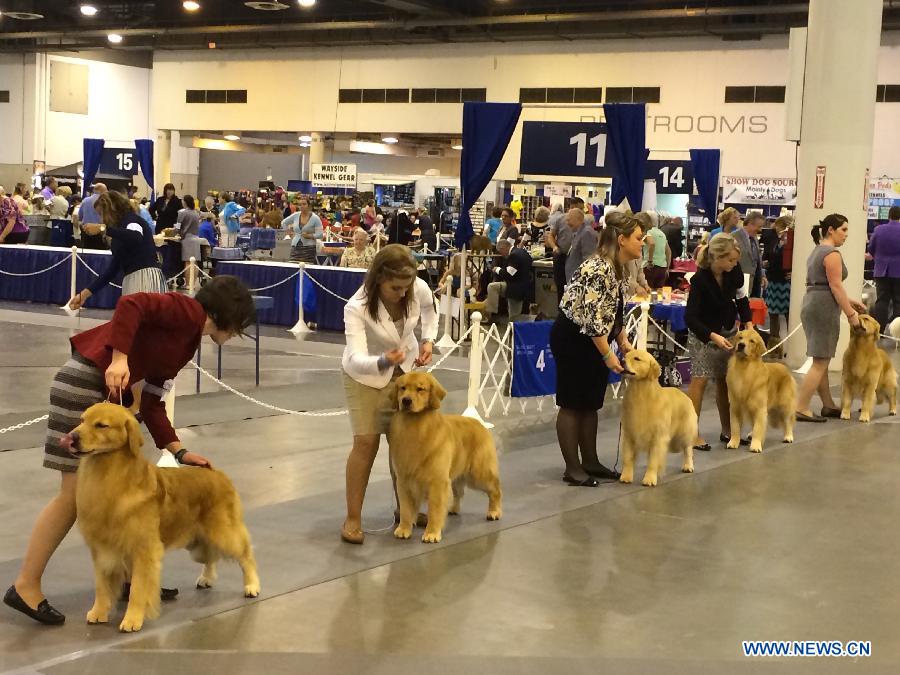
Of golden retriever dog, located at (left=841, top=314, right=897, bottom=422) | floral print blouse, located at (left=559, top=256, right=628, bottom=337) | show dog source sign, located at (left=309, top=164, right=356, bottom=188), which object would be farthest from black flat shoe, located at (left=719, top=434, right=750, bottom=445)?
show dog source sign, located at (left=309, top=164, right=356, bottom=188)

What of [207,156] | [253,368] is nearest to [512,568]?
[253,368]

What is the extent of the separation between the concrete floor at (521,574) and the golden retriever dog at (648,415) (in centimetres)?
16

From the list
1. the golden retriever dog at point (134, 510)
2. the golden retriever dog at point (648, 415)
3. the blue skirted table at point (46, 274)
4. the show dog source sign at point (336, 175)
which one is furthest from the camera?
the show dog source sign at point (336, 175)

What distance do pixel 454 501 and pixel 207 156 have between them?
35.8m

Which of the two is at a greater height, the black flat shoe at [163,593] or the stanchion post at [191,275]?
the stanchion post at [191,275]

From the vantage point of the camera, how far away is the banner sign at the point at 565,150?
38.0 ft

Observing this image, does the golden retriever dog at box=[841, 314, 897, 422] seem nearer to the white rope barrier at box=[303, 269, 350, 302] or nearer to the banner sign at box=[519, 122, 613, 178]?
the banner sign at box=[519, 122, 613, 178]

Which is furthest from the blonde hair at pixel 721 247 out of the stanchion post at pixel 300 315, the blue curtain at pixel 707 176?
the blue curtain at pixel 707 176

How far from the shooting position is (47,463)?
3.70 meters

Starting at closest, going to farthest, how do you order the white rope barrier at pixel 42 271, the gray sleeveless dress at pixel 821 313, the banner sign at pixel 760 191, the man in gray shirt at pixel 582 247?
the gray sleeveless dress at pixel 821 313, the man in gray shirt at pixel 582 247, the white rope barrier at pixel 42 271, the banner sign at pixel 760 191

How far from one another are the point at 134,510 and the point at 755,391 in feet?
15.2

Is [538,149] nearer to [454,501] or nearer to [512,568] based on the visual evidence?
[454,501]

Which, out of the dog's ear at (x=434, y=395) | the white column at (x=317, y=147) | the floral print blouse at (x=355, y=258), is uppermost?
A: the white column at (x=317, y=147)

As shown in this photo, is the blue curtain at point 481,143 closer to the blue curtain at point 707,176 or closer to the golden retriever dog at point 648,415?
the golden retriever dog at point 648,415
